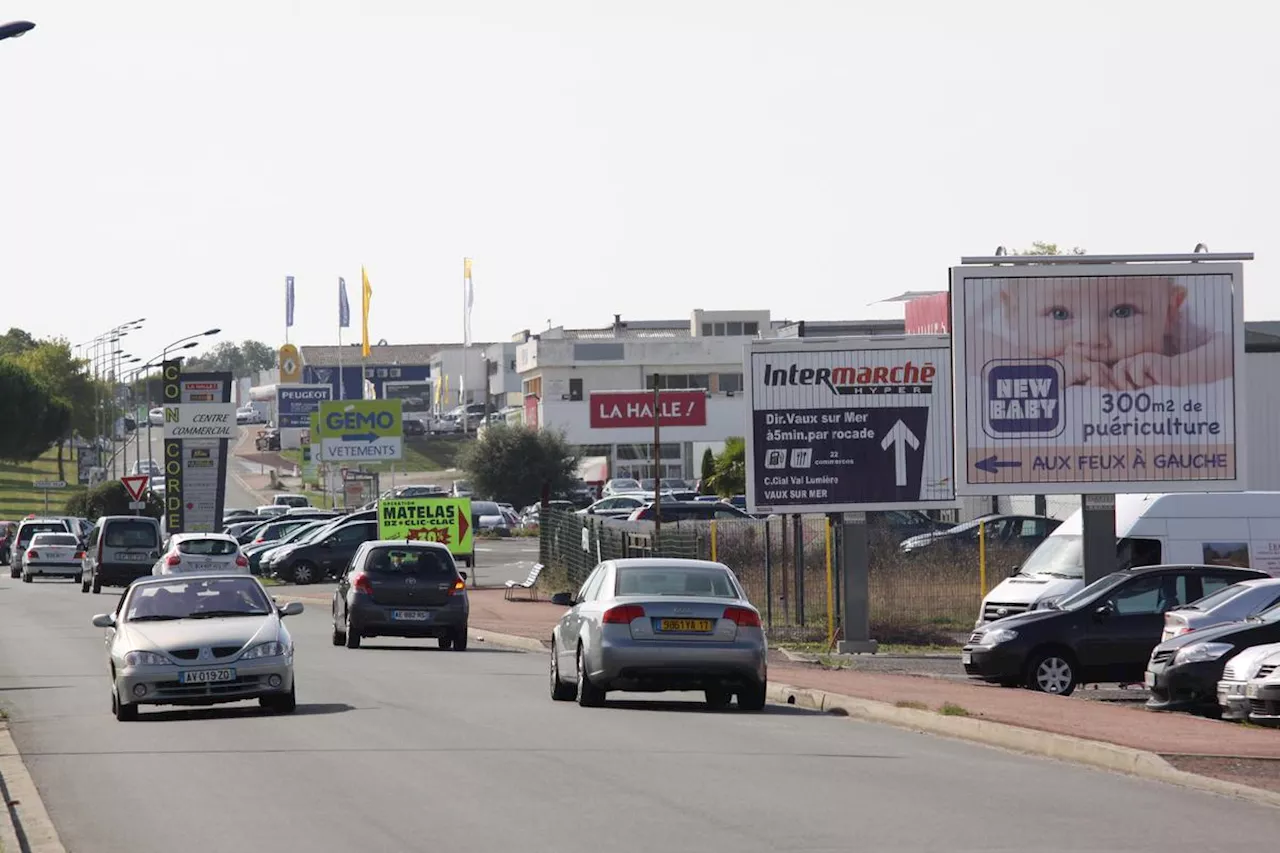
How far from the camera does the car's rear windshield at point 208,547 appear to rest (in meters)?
39.9

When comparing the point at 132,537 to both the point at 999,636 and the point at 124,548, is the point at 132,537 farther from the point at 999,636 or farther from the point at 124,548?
the point at 999,636

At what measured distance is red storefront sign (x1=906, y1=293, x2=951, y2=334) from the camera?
155ft

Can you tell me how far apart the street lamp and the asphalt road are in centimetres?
666

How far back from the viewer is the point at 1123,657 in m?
22.4

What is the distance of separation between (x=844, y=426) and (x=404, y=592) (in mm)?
7908

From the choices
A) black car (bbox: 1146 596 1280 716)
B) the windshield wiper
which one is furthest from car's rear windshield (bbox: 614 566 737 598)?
black car (bbox: 1146 596 1280 716)

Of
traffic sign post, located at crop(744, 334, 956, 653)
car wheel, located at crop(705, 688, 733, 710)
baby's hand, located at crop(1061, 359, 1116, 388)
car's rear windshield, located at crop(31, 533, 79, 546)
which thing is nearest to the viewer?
car wheel, located at crop(705, 688, 733, 710)

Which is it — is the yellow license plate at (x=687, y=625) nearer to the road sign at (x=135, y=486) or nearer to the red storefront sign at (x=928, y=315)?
the red storefront sign at (x=928, y=315)

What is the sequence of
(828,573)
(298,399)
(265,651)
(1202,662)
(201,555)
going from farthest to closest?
1. (298,399)
2. (201,555)
3. (828,573)
4. (1202,662)
5. (265,651)

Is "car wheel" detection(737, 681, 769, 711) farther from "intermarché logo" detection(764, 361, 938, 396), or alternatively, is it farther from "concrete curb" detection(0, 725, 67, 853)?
"intermarché logo" detection(764, 361, 938, 396)

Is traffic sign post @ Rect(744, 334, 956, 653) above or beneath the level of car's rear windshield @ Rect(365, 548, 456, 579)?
above

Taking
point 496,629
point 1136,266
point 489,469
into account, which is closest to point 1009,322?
point 1136,266

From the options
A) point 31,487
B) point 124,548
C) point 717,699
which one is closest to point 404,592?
point 717,699

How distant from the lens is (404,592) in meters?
28.8
